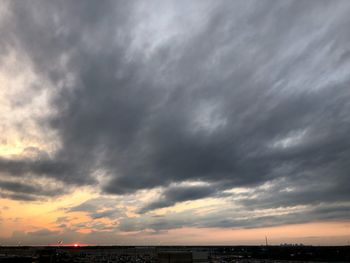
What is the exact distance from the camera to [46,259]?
145 m

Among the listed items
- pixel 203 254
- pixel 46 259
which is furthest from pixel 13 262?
pixel 203 254

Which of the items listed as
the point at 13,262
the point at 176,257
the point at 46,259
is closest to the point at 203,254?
the point at 176,257

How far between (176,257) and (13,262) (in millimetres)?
133665

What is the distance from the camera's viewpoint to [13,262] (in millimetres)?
153625

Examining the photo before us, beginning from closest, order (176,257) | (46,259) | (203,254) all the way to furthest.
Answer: (176,257) → (203,254) → (46,259)

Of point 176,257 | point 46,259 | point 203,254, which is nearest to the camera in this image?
Answer: point 176,257

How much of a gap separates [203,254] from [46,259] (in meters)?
108

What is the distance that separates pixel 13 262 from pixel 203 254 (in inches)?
5081

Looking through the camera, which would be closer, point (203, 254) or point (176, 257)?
point (176, 257)

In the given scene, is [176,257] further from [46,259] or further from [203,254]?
[46,259]

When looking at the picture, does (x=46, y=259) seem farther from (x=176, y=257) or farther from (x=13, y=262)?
(x=176, y=257)

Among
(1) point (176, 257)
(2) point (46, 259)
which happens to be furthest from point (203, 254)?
(2) point (46, 259)

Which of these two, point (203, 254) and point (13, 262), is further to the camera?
point (13, 262)

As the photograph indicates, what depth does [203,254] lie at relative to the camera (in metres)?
69.1
